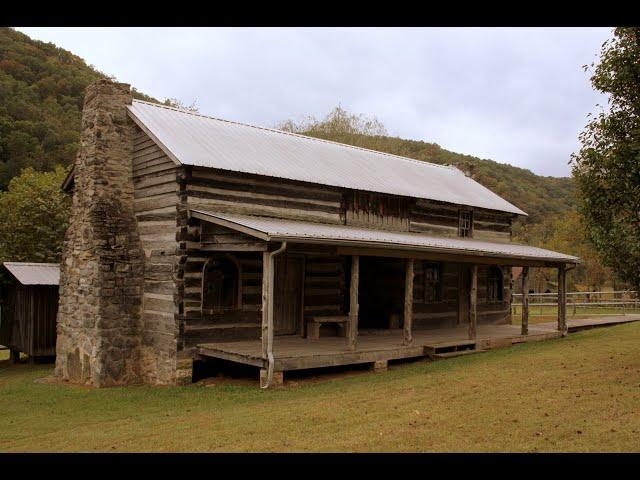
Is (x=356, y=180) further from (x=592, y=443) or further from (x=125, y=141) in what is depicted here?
(x=592, y=443)

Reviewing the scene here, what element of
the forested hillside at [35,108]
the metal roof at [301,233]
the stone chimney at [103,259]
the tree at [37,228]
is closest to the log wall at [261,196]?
the metal roof at [301,233]

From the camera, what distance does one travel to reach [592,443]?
24.3 feet

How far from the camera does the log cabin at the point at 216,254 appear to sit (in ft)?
46.1

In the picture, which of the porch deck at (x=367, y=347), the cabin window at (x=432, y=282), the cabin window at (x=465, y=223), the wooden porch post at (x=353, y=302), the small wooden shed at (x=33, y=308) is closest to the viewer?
the porch deck at (x=367, y=347)

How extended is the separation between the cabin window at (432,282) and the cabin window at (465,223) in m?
1.92

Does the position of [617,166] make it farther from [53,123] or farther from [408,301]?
[53,123]

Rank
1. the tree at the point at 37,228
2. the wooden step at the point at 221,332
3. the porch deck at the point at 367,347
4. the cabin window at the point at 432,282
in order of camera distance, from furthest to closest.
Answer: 1. the tree at the point at 37,228
2. the cabin window at the point at 432,282
3. the wooden step at the point at 221,332
4. the porch deck at the point at 367,347

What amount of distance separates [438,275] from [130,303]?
424 inches

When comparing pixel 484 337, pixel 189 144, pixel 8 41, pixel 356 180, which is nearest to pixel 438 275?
pixel 484 337

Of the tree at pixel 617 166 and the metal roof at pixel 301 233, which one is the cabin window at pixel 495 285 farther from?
the tree at pixel 617 166

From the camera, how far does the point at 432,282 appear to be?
831 inches

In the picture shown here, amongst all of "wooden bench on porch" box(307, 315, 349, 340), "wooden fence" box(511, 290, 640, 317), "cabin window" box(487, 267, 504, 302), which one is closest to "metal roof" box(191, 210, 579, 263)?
"wooden bench on porch" box(307, 315, 349, 340)

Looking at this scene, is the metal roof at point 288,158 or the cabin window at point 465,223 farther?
the cabin window at point 465,223

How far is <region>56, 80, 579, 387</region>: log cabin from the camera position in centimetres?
1406
